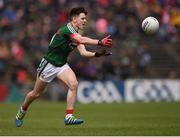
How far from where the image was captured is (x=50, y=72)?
15.2 meters

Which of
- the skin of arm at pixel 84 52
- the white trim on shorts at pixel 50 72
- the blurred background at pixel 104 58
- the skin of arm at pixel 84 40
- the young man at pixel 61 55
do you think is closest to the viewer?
the skin of arm at pixel 84 40

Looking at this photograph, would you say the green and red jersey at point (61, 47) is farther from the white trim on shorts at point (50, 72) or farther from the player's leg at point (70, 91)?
the player's leg at point (70, 91)

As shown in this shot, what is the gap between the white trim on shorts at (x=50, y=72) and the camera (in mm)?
15203

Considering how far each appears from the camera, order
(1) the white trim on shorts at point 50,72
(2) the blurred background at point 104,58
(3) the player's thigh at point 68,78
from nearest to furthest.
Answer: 1. (3) the player's thigh at point 68,78
2. (1) the white trim on shorts at point 50,72
3. (2) the blurred background at point 104,58

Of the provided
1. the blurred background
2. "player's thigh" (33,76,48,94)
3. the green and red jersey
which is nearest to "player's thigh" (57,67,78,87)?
the green and red jersey

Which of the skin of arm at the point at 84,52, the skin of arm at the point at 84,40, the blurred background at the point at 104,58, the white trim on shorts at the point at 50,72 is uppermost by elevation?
the skin of arm at the point at 84,40

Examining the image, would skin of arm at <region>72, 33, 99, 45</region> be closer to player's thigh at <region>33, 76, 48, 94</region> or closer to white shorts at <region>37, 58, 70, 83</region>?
white shorts at <region>37, 58, 70, 83</region>

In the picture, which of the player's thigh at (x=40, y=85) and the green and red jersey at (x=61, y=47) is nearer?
the green and red jersey at (x=61, y=47)

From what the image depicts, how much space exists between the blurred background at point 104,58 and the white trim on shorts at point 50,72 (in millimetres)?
13736

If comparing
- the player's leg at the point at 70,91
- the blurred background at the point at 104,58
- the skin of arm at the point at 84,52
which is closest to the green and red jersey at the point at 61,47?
the skin of arm at the point at 84,52

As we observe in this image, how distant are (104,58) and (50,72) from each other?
15308 millimetres

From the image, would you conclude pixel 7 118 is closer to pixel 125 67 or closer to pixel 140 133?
pixel 140 133

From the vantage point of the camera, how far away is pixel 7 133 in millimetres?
13148

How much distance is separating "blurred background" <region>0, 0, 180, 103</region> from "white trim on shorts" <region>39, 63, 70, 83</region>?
541 inches
